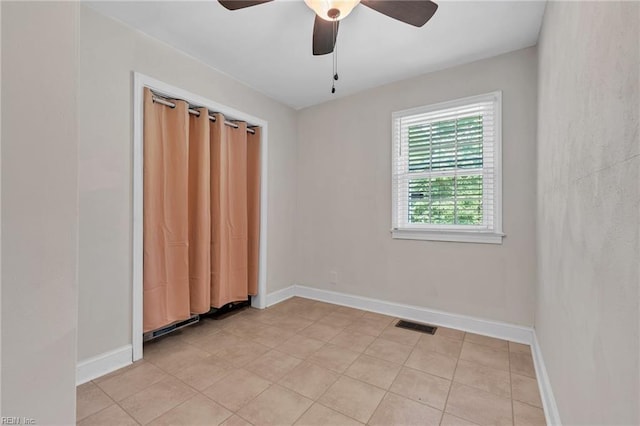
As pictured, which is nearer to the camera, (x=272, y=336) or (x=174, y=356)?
(x=174, y=356)

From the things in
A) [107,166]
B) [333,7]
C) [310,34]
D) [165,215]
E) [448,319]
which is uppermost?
[310,34]

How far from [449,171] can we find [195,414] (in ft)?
9.07

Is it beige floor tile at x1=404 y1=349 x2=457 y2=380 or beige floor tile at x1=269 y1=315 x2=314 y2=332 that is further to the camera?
beige floor tile at x1=269 y1=315 x2=314 y2=332

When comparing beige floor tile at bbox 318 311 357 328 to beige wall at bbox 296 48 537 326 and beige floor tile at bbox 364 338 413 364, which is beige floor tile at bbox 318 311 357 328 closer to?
beige wall at bbox 296 48 537 326

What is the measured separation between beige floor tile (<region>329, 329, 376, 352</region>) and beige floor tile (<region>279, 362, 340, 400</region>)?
1.31ft

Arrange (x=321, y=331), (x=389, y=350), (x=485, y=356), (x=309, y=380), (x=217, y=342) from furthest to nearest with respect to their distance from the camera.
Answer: (x=321, y=331)
(x=217, y=342)
(x=389, y=350)
(x=485, y=356)
(x=309, y=380)

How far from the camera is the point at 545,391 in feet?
5.27

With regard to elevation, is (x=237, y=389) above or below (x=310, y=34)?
below

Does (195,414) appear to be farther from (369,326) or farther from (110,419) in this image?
(369,326)

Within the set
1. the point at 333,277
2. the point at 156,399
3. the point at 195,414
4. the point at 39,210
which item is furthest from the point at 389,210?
the point at 39,210

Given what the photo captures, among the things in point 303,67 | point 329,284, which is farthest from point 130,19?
point 329,284

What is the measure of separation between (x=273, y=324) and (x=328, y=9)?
265cm

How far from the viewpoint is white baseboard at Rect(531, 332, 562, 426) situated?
4.51ft

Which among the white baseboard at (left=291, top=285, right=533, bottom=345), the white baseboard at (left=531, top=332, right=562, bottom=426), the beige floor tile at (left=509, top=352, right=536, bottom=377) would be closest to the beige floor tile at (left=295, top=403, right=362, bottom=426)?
the white baseboard at (left=531, top=332, right=562, bottom=426)
